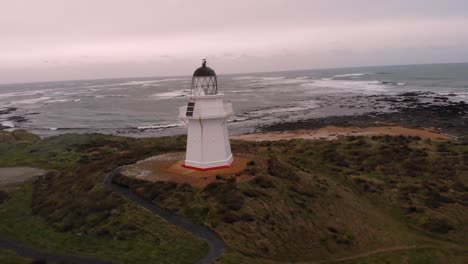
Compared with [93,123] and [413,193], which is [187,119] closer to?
[413,193]

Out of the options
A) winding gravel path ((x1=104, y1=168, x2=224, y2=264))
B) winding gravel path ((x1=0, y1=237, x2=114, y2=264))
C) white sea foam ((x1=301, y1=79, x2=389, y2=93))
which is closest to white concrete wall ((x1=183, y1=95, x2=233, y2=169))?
winding gravel path ((x1=104, y1=168, x2=224, y2=264))

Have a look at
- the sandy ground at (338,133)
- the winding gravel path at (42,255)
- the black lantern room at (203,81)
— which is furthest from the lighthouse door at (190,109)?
the sandy ground at (338,133)

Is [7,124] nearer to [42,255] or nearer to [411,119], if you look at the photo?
[42,255]

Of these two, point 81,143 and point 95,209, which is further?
point 81,143

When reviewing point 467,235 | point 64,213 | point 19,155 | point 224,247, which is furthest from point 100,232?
point 19,155

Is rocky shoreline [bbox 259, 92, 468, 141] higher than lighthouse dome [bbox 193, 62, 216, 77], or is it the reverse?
lighthouse dome [bbox 193, 62, 216, 77]

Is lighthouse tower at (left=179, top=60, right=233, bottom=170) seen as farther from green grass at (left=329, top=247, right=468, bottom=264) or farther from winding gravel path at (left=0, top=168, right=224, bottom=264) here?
green grass at (left=329, top=247, right=468, bottom=264)

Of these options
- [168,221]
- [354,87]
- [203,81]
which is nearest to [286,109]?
[354,87]
